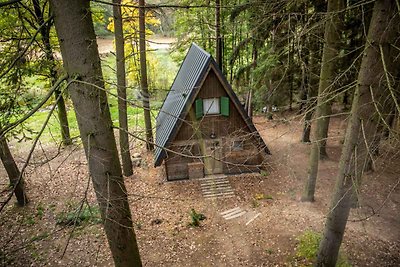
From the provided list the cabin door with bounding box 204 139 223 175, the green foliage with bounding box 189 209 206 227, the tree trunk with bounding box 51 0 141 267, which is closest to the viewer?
the tree trunk with bounding box 51 0 141 267

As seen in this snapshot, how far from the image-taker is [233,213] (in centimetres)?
1153

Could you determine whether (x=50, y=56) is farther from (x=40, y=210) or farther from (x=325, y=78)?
(x=325, y=78)

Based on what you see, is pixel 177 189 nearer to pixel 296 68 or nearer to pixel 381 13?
pixel 296 68

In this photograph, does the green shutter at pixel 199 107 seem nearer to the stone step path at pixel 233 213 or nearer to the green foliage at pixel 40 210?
the stone step path at pixel 233 213

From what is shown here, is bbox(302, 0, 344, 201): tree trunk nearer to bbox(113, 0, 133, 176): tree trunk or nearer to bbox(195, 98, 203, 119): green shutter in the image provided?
bbox(195, 98, 203, 119): green shutter

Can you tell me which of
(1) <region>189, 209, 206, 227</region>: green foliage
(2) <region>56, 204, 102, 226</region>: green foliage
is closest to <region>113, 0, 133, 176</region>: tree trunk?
(2) <region>56, 204, 102, 226</region>: green foliage

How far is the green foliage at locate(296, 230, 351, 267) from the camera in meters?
8.40

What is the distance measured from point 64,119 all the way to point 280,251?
1218 centimetres

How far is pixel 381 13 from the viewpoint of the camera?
16.2 feet

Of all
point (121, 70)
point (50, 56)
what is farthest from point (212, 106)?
point (50, 56)

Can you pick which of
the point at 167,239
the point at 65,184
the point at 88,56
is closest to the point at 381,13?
the point at 88,56

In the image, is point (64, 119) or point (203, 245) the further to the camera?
point (64, 119)

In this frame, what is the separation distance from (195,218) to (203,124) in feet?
15.4

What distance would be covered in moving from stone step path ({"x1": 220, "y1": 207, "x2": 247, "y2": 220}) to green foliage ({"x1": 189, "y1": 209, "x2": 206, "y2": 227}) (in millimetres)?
841
